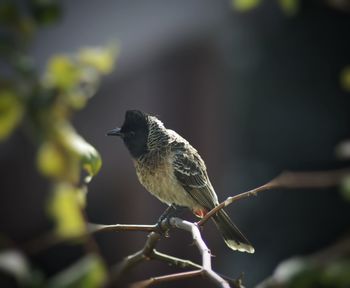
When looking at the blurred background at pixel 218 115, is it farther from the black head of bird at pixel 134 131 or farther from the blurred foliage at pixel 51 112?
the blurred foliage at pixel 51 112

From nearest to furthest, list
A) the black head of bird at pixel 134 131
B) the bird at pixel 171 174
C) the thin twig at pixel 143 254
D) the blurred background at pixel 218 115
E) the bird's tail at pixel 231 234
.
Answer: the thin twig at pixel 143 254 < the black head of bird at pixel 134 131 < the bird's tail at pixel 231 234 < the bird at pixel 171 174 < the blurred background at pixel 218 115

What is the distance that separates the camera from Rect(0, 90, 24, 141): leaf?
23.8 inches

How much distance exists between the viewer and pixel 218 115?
5.80m

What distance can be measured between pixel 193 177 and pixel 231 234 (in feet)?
1.03

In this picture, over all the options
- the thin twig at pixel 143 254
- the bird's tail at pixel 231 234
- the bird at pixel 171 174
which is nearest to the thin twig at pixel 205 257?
the thin twig at pixel 143 254

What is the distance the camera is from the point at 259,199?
219 inches

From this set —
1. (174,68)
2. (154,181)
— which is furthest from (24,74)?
(174,68)

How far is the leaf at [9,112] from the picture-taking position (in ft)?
1.98

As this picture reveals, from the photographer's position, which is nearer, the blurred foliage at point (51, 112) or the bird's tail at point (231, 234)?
the blurred foliage at point (51, 112)

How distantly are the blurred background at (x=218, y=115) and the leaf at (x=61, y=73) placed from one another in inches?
180

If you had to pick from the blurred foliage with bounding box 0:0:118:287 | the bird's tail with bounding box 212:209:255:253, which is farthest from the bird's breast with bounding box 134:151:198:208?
the blurred foliage with bounding box 0:0:118:287

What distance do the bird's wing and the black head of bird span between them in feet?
0.60

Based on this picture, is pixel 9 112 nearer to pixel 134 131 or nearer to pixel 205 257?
pixel 205 257

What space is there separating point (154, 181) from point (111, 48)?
7.28 ft
